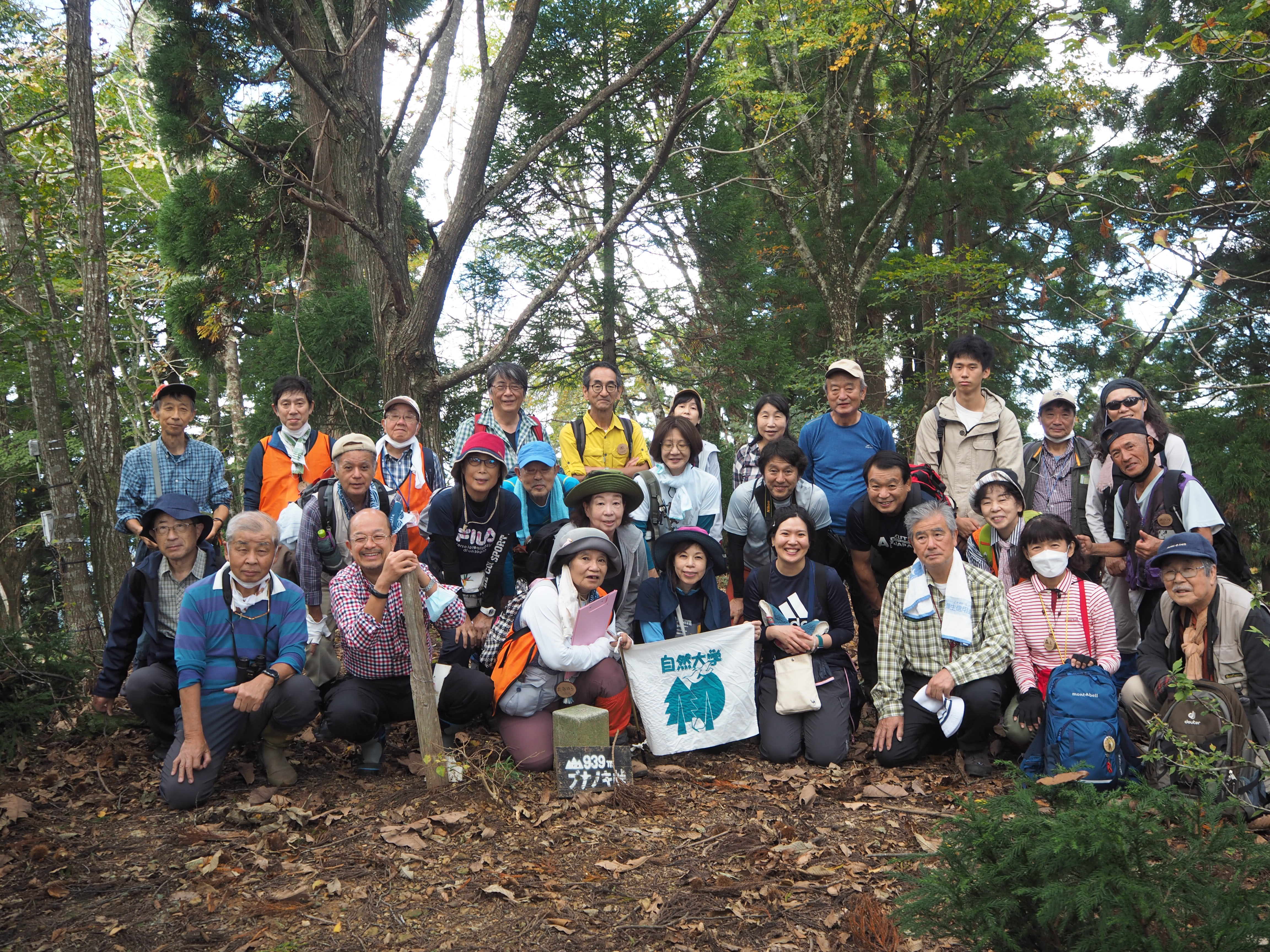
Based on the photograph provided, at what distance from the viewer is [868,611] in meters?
6.36

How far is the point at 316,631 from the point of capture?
5.71 m

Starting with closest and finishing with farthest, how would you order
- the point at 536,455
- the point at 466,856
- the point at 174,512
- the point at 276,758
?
the point at 466,856 < the point at 276,758 < the point at 174,512 < the point at 536,455

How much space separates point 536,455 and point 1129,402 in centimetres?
395

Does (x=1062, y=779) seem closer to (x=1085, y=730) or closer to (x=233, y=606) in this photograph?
(x=1085, y=730)

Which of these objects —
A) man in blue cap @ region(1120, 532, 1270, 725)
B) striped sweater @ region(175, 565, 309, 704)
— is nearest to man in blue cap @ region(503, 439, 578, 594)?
striped sweater @ region(175, 565, 309, 704)

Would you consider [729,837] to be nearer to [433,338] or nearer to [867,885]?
[867,885]

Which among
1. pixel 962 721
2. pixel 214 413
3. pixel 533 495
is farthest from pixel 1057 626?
pixel 214 413

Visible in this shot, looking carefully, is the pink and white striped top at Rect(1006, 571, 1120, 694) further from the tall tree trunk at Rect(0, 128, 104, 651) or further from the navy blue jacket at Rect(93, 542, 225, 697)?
the tall tree trunk at Rect(0, 128, 104, 651)

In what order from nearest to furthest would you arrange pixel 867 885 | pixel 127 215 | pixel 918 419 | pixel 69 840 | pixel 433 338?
pixel 867 885
pixel 69 840
pixel 433 338
pixel 918 419
pixel 127 215

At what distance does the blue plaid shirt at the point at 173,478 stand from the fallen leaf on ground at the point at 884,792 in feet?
14.6

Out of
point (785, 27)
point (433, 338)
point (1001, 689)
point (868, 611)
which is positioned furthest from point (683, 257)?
point (1001, 689)

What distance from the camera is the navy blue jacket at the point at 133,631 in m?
5.18

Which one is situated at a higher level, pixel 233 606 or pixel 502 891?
pixel 233 606

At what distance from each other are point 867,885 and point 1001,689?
1.85 m
